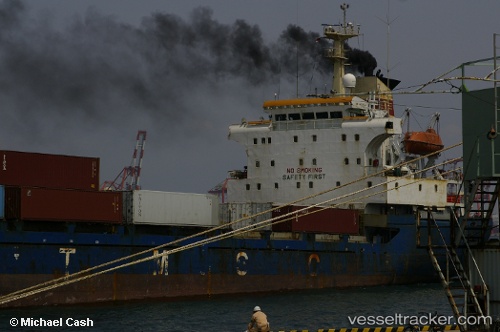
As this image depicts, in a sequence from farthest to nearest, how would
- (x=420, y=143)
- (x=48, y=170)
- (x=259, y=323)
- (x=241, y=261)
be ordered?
(x=420, y=143) < (x=241, y=261) < (x=48, y=170) < (x=259, y=323)

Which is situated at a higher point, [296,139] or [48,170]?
[296,139]

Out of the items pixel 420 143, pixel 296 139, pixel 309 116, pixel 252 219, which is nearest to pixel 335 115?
pixel 309 116

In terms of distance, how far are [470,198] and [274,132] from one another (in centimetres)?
2986

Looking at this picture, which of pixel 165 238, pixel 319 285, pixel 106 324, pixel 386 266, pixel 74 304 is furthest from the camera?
pixel 386 266

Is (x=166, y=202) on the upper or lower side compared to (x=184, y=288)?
upper

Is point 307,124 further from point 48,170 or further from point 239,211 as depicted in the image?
point 48,170

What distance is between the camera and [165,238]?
→ 3916 centimetres

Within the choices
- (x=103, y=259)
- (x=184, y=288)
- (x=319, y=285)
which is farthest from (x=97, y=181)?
(x=319, y=285)

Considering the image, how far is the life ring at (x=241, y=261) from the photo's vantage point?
42281mm

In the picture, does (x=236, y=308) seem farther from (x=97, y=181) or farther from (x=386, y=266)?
(x=386, y=266)

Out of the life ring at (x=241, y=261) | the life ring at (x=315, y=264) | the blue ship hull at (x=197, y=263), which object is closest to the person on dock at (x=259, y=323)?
the blue ship hull at (x=197, y=263)

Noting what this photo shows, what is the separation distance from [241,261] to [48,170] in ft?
36.6

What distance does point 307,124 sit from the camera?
169 feet

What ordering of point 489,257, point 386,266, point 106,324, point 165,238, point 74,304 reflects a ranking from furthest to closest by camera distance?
point 386,266
point 165,238
point 74,304
point 106,324
point 489,257
